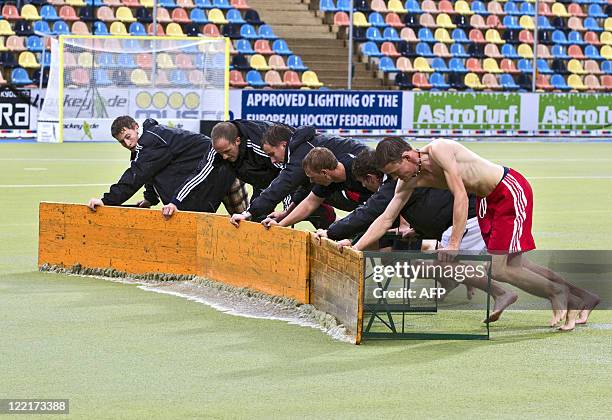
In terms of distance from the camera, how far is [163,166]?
12.6 metres

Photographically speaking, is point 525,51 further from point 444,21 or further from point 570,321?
point 570,321

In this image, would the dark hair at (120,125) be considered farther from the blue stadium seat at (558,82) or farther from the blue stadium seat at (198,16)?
the blue stadium seat at (558,82)

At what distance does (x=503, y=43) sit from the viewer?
1638 inches

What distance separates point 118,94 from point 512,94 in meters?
11.4

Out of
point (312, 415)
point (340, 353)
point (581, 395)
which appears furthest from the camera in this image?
point (340, 353)

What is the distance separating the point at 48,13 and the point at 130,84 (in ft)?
19.1

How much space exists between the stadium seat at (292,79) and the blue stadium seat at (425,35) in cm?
517

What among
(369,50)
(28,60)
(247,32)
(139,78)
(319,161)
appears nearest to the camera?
(319,161)

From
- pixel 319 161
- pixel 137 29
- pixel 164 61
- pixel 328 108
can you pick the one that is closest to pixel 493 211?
pixel 319 161

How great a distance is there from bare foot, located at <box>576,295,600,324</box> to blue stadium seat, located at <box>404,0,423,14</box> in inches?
1256

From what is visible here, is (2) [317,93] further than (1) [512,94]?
No

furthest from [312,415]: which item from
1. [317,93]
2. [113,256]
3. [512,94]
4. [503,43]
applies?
[503,43]

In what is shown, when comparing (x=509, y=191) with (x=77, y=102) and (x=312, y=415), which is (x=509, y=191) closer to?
(x=312, y=415)

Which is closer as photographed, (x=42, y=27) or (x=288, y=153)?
(x=288, y=153)
